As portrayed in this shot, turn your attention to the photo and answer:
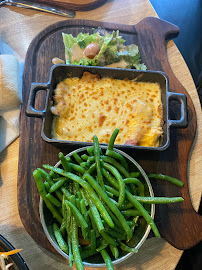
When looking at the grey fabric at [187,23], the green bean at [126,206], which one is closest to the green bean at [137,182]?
the green bean at [126,206]

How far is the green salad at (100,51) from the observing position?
1875 millimetres

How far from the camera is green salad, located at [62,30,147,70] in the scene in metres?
1.88

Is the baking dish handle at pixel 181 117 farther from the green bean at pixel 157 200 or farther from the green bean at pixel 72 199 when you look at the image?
the green bean at pixel 72 199

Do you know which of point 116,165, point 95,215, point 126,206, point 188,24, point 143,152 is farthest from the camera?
point 188,24

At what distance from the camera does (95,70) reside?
1.74 m

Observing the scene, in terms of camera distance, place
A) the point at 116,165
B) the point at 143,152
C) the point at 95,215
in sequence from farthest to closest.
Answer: the point at 143,152
the point at 116,165
the point at 95,215

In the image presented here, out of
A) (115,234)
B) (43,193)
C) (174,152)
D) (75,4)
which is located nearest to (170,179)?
(174,152)

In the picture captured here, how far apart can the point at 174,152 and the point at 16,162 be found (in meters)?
0.99

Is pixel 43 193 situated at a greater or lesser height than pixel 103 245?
greater

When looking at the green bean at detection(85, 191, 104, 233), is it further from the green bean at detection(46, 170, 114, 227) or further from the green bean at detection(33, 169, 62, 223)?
the green bean at detection(33, 169, 62, 223)

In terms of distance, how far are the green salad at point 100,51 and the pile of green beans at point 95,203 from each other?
2.52ft

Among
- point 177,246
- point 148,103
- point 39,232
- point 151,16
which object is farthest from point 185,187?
point 151,16

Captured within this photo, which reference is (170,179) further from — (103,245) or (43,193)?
(43,193)

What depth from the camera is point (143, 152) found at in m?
1.55
